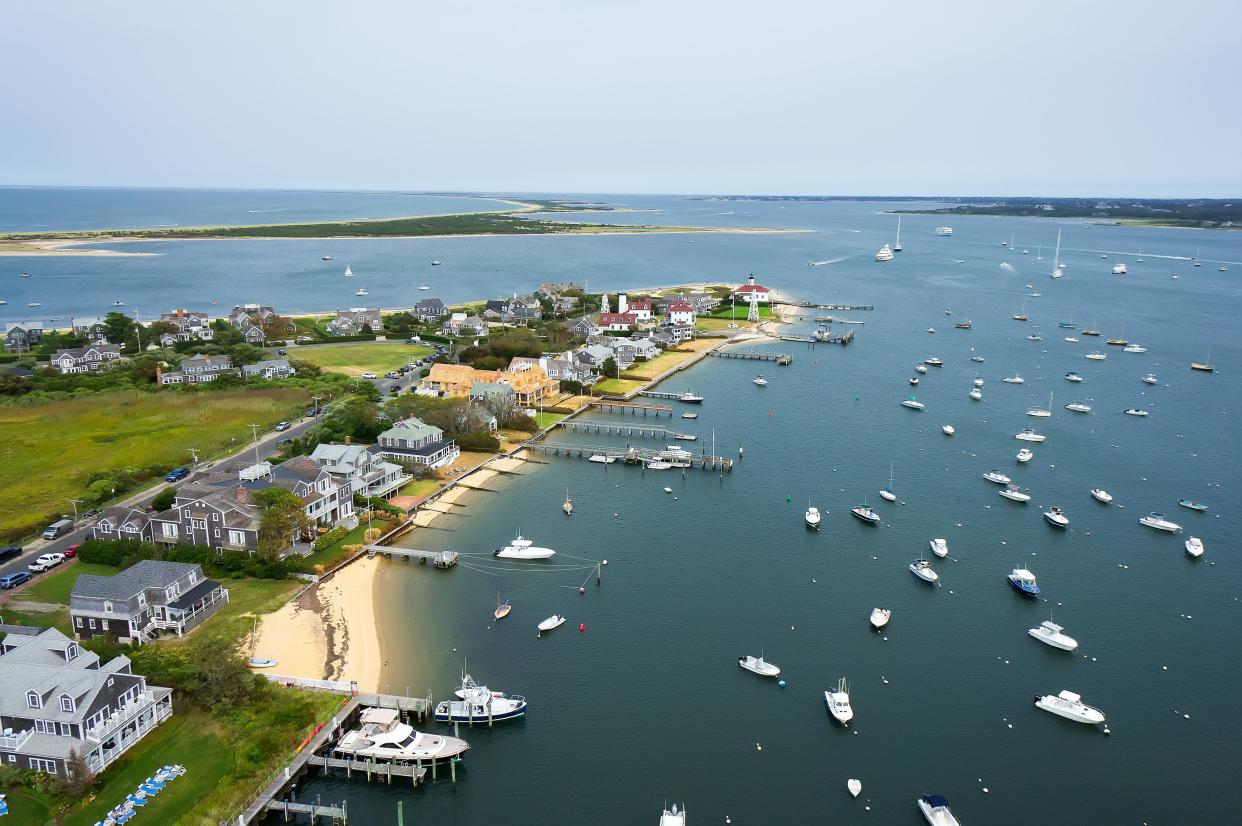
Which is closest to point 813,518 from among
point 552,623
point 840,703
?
point 840,703

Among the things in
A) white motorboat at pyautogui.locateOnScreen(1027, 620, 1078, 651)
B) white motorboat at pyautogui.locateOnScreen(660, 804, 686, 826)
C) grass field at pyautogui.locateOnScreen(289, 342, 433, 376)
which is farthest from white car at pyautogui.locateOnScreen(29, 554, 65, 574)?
white motorboat at pyautogui.locateOnScreen(1027, 620, 1078, 651)

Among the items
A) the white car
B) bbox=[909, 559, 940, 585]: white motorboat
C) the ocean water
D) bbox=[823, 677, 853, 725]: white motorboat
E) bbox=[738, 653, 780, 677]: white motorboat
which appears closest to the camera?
the ocean water

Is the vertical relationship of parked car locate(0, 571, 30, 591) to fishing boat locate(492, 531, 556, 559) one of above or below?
above

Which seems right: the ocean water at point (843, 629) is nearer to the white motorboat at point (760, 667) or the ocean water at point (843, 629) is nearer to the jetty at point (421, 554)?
the white motorboat at point (760, 667)

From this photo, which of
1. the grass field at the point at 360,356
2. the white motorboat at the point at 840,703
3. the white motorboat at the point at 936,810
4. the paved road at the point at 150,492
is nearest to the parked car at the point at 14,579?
the paved road at the point at 150,492

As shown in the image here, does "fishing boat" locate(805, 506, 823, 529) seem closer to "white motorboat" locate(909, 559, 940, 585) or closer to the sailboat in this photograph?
the sailboat

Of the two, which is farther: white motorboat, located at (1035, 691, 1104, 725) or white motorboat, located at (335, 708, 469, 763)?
white motorboat, located at (1035, 691, 1104, 725)
